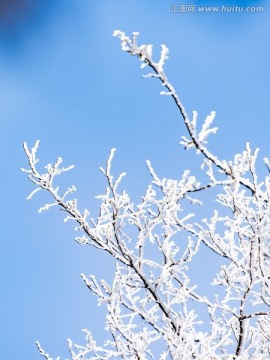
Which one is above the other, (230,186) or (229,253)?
(230,186)

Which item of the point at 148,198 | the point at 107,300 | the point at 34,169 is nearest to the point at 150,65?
the point at 148,198

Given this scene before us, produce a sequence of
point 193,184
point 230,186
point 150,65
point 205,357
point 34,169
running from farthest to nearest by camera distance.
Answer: point 34,169 < point 205,357 < point 193,184 < point 230,186 < point 150,65

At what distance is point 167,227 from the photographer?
12.1 ft

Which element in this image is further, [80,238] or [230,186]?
[80,238]

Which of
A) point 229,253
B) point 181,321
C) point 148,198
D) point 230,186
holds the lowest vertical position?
point 181,321

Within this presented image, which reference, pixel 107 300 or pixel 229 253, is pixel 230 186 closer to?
pixel 229 253

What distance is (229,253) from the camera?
132 inches

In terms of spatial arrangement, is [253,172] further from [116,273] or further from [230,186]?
[116,273]

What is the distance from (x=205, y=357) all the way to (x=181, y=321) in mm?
405

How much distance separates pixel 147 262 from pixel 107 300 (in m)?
0.50

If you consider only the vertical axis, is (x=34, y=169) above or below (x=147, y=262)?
above

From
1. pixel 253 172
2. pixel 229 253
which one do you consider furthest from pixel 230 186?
pixel 229 253

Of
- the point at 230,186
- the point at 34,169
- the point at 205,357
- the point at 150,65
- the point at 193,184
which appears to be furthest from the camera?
the point at 34,169

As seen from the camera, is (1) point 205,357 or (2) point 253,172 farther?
(1) point 205,357
